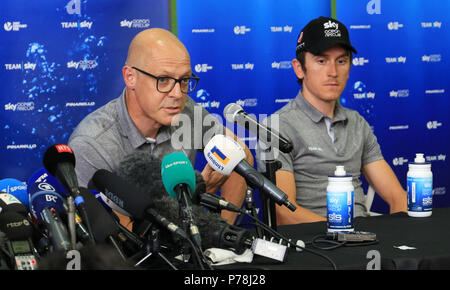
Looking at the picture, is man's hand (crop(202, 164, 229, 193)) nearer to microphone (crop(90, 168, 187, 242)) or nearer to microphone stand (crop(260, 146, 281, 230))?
microphone stand (crop(260, 146, 281, 230))

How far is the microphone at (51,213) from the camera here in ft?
3.53

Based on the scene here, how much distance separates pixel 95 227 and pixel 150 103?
111cm

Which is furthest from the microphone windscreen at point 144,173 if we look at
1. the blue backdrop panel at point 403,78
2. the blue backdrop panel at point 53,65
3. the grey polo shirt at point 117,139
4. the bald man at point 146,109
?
the blue backdrop panel at point 403,78

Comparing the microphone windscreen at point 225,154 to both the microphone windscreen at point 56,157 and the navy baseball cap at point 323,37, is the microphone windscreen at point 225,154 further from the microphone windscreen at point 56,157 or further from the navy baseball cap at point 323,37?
the navy baseball cap at point 323,37

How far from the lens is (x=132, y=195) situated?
1203 mm

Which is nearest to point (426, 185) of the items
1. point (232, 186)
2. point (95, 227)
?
point (232, 186)

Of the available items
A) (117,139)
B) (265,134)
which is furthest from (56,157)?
(117,139)

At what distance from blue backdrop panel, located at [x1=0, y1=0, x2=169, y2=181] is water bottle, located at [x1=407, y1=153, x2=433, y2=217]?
2482 millimetres

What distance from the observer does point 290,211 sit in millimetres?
2271

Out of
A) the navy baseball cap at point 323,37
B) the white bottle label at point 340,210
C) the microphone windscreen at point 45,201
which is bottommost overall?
the white bottle label at point 340,210

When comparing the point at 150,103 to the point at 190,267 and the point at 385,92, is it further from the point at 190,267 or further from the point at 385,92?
the point at 385,92

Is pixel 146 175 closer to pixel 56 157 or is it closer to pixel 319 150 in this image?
pixel 56 157

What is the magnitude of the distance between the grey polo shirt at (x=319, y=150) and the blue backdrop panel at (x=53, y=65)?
5.69 ft

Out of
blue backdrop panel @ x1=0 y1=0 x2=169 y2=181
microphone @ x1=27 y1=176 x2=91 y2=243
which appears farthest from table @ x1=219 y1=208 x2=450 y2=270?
blue backdrop panel @ x1=0 y1=0 x2=169 y2=181
